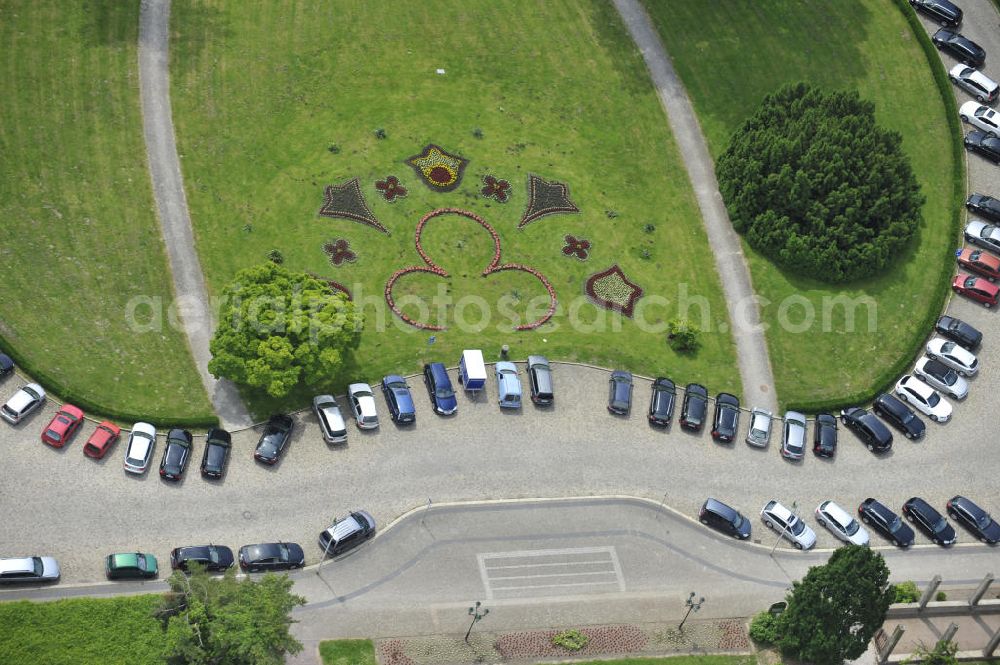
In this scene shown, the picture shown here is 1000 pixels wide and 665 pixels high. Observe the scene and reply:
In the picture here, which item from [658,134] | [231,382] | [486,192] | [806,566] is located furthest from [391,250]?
[806,566]

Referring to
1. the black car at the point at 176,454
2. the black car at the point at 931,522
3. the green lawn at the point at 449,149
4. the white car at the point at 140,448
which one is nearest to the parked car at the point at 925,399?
the black car at the point at 931,522

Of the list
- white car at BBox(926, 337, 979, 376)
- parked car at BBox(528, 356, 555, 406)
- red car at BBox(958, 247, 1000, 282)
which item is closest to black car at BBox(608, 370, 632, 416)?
parked car at BBox(528, 356, 555, 406)

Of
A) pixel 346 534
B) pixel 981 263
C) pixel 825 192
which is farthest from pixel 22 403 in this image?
pixel 981 263

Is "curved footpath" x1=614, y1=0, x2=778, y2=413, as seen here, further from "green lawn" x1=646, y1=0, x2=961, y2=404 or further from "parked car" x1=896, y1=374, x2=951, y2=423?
"parked car" x1=896, y1=374, x2=951, y2=423

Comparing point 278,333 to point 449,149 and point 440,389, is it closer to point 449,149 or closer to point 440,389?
point 440,389

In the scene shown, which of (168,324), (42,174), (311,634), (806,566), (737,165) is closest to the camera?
(311,634)

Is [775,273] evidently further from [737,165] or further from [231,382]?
[231,382]
